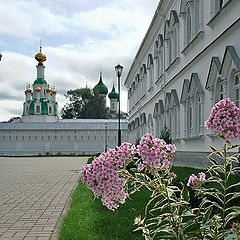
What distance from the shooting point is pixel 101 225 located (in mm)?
5211

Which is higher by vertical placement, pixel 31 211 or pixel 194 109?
pixel 194 109

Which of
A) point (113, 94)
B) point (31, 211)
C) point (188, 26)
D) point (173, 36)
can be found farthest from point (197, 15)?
point (113, 94)

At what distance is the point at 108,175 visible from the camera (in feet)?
9.04

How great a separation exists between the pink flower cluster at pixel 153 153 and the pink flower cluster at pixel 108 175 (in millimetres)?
225

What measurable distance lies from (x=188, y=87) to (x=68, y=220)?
29.1 feet

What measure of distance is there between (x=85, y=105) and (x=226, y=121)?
6684 centimetres

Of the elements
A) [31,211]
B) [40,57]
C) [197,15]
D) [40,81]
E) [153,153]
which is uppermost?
[40,57]

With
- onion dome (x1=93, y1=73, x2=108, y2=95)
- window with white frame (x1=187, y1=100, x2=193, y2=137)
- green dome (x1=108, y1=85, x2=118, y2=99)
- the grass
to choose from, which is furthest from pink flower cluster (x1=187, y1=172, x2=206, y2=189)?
green dome (x1=108, y1=85, x2=118, y2=99)

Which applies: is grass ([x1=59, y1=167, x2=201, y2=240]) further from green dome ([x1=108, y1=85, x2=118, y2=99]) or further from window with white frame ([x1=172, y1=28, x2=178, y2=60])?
green dome ([x1=108, y1=85, x2=118, y2=99])

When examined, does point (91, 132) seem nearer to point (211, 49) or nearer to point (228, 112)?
point (211, 49)

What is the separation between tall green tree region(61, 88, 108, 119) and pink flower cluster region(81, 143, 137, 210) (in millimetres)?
65264

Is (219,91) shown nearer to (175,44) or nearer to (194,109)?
(194,109)

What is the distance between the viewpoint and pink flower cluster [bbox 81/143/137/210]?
2.76 m

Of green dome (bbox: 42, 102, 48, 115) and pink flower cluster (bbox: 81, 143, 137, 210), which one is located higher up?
green dome (bbox: 42, 102, 48, 115)
